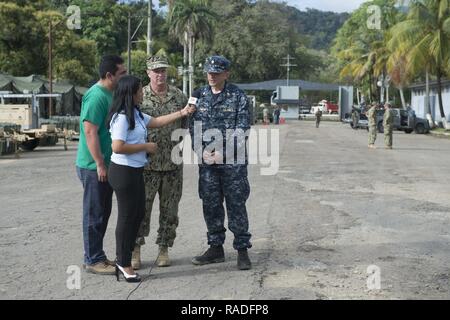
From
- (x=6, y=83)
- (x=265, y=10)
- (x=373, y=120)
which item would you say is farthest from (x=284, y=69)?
(x=373, y=120)

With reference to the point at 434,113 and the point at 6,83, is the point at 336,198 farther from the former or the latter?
the point at 434,113

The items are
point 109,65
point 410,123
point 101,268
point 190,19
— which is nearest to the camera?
point 109,65

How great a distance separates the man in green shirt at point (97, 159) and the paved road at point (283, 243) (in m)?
0.26

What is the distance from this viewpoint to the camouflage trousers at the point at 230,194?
5996 mm

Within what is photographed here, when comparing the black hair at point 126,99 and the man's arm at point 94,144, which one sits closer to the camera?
the black hair at point 126,99

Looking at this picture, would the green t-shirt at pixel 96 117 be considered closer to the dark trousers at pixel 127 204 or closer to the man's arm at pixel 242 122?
the dark trousers at pixel 127 204

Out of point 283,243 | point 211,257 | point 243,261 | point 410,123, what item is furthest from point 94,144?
point 410,123

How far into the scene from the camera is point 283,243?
7.12m

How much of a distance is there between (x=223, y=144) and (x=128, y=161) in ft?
3.29

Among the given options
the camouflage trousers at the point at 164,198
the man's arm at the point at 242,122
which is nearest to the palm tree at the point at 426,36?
the man's arm at the point at 242,122

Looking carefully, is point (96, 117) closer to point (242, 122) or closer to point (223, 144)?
point (223, 144)

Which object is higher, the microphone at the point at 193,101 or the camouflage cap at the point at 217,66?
the camouflage cap at the point at 217,66

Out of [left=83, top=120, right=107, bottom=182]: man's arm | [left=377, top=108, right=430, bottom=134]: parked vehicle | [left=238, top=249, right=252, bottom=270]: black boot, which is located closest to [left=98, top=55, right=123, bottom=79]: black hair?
[left=83, top=120, right=107, bottom=182]: man's arm
